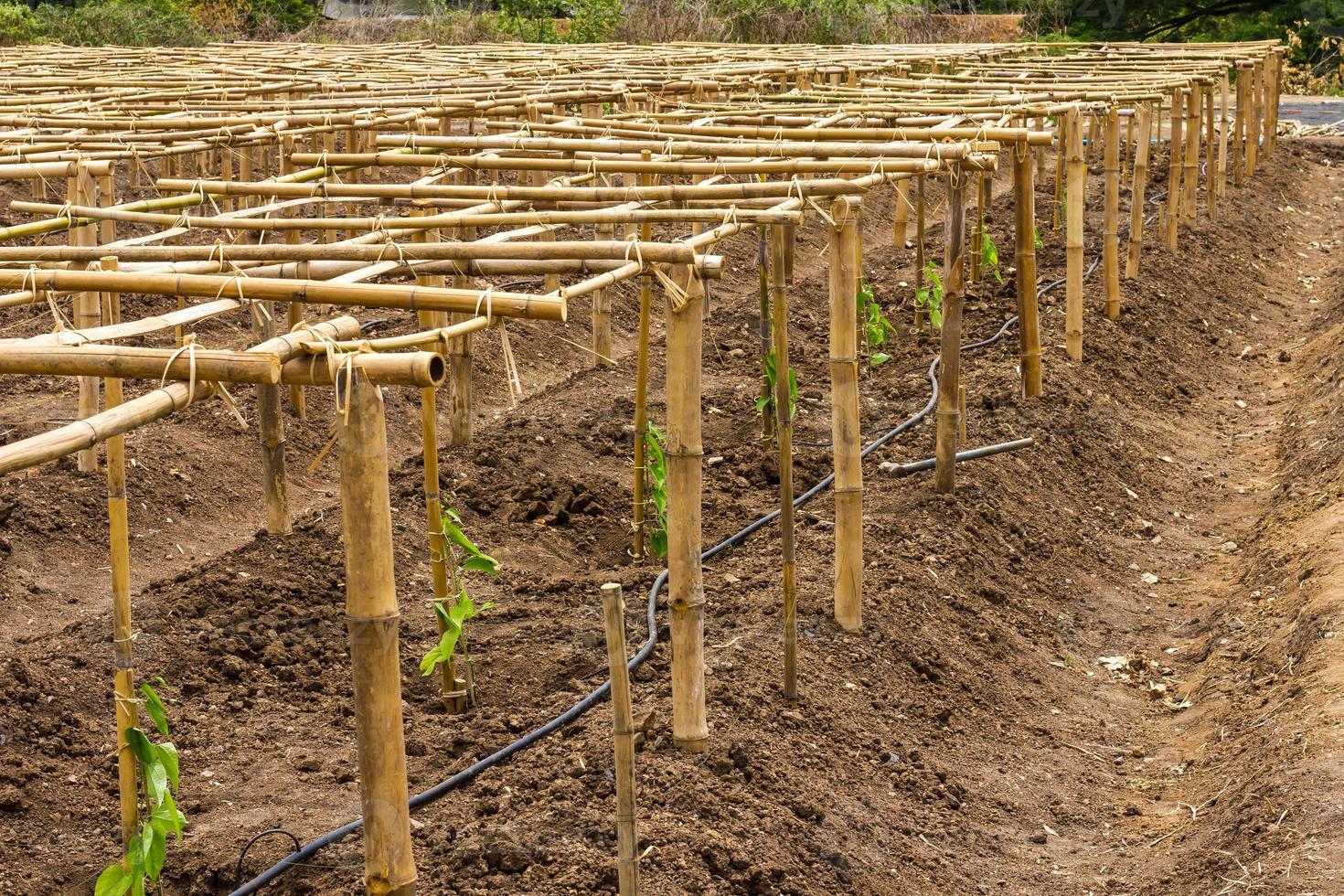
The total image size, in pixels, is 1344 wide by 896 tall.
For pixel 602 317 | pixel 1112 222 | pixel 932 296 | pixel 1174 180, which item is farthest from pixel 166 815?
pixel 1174 180

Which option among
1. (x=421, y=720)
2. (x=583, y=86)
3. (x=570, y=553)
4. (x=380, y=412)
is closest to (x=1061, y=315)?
(x=583, y=86)

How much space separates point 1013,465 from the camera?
812 centimetres

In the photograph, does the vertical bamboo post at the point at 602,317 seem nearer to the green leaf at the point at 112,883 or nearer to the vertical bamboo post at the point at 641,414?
the vertical bamboo post at the point at 641,414

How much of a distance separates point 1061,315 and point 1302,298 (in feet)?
12.0

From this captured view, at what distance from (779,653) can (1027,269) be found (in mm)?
3593

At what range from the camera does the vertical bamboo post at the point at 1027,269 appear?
28.0 feet

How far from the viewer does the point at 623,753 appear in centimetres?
381

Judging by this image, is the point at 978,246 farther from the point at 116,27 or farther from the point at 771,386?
the point at 116,27

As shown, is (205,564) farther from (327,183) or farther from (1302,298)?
(1302,298)

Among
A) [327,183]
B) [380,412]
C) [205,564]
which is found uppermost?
[327,183]

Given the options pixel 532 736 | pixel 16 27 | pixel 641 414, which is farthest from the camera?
pixel 16 27

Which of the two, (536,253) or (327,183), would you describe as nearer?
(536,253)

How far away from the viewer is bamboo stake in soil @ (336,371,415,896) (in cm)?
329

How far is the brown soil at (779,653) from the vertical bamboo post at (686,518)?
0.18 meters
